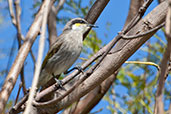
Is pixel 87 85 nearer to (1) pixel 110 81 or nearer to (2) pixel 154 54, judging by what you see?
(1) pixel 110 81

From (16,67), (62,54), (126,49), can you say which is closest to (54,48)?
(62,54)

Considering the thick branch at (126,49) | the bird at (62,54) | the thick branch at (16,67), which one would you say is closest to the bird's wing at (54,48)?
the bird at (62,54)

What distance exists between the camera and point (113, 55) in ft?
6.21

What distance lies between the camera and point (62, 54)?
10.3 ft

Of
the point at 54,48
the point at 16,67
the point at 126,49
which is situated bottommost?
the point at 126,49

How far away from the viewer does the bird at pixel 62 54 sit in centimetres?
308

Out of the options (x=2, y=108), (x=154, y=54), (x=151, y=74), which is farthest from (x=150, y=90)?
(x=2, y=108)

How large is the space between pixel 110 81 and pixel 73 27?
2.83ft

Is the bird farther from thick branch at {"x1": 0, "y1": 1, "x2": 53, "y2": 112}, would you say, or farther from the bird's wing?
thick branch at {"x1": 0, "y1": 1, "x2": 53, "y2": 112}

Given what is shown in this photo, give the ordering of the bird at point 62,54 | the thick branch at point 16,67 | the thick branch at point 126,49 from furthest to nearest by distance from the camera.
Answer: the bird at point 62,54
the thick branch at point 16,67
the thick branch at point 126,49

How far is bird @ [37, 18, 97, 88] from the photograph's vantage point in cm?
308

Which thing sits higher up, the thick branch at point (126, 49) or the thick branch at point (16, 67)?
the thick branch at point (16, 67)

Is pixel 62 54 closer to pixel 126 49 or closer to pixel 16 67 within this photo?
pixel 16 67

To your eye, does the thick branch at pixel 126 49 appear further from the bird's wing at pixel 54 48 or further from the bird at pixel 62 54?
the bird's wing at pixel 54 48
